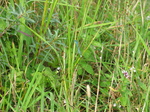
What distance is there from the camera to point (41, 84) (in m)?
1.41

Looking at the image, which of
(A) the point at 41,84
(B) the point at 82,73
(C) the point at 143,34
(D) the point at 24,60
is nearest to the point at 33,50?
(D) the point at 24,60

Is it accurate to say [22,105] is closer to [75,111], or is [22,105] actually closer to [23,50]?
[75,111]

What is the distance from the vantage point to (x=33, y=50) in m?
1.52

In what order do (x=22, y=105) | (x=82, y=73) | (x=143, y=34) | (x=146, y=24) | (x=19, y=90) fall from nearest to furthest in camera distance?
1. (x=22, y=105)
2. (x=19, y=90)
3. (x=82, y=73)
4. (x=143, y=34)
5. (x=146, y=24)

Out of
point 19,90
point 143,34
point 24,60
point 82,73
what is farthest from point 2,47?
point 143,34

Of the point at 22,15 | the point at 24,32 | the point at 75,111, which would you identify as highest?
the point at 22,15

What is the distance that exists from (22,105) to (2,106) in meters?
0.15

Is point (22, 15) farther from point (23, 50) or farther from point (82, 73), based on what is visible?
point (82, 73)

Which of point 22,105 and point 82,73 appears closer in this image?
point 22,105

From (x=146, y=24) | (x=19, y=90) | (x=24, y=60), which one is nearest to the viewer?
(x=19, y=90)

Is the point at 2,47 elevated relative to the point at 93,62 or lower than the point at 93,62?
elevated

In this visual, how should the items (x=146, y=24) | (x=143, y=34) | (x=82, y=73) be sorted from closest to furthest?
(x=82, y=73) < (x=143, y=34) < (x=146, y=24)

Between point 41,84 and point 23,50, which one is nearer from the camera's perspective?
point 41,84

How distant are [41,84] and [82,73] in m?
0.33
